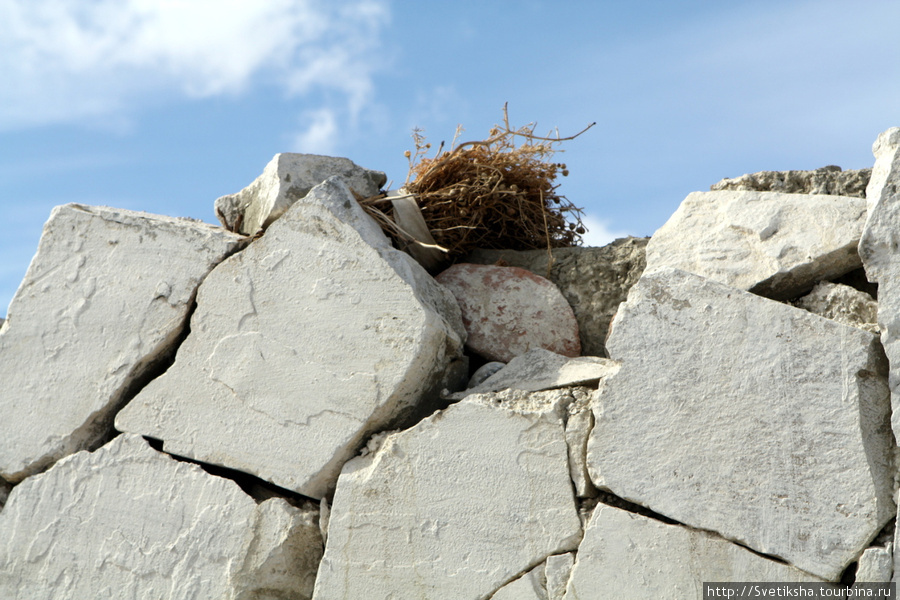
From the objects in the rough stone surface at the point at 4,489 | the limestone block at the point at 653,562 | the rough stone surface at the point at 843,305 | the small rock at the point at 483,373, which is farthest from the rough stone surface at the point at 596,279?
the rough stone surface at the point at 4,489

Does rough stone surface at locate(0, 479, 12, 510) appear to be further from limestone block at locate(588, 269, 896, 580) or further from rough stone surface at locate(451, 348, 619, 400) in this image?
limestone block at locate(588, 269, 896, 580)

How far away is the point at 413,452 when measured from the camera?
7.91ft

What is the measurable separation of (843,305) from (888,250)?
21cm

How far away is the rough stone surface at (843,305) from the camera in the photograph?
7.33 ft

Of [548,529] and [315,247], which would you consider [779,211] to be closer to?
[548,529]

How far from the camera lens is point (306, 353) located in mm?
2553

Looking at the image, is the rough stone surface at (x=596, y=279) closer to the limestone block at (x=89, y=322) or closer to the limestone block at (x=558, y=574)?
the limestone block at (x=558, y=574)

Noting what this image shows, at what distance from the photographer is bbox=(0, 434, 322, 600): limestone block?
249 cm

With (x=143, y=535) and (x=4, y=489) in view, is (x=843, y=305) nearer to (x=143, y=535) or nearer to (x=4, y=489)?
(x=143, y=535)

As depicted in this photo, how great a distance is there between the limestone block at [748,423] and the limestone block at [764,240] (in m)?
0.20

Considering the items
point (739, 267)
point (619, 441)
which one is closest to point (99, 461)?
point (619, 441)

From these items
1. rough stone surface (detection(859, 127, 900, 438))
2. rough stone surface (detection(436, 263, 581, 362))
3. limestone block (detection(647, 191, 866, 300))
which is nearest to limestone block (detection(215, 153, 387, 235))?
rough stone surface (detection(436, 263, 581, 362))

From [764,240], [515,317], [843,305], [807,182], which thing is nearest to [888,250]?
[843,305]

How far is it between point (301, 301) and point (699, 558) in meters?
1.33
